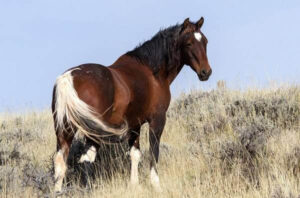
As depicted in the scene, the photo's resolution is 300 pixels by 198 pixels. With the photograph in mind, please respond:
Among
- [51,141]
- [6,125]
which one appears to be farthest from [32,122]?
[51,141]

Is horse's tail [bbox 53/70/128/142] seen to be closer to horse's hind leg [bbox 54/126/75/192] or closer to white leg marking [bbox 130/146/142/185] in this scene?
horse's hind leg [bbox 54/126/75/192]

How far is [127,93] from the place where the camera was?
5.98m

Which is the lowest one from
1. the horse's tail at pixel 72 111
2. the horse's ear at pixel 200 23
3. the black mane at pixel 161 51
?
the horse's tail at pixel 72 111

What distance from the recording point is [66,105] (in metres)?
5.17

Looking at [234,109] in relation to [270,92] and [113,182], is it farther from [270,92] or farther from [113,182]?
[113,182]

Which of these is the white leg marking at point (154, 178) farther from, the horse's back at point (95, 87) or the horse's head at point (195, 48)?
the horse's head at point (195, 48)

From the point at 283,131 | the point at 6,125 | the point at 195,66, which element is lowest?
the point at 283,131

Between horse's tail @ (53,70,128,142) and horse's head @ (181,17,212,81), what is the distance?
80.7 inches

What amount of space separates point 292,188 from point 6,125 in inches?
286

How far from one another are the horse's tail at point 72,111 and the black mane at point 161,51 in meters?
1.86

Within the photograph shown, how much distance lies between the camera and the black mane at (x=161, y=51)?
7.05 m

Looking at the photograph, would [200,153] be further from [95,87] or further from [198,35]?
[95,87]

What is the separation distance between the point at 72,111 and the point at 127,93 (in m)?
1.02

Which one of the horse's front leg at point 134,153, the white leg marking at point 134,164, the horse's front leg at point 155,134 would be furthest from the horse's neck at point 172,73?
the white leg marking at point 134,164
